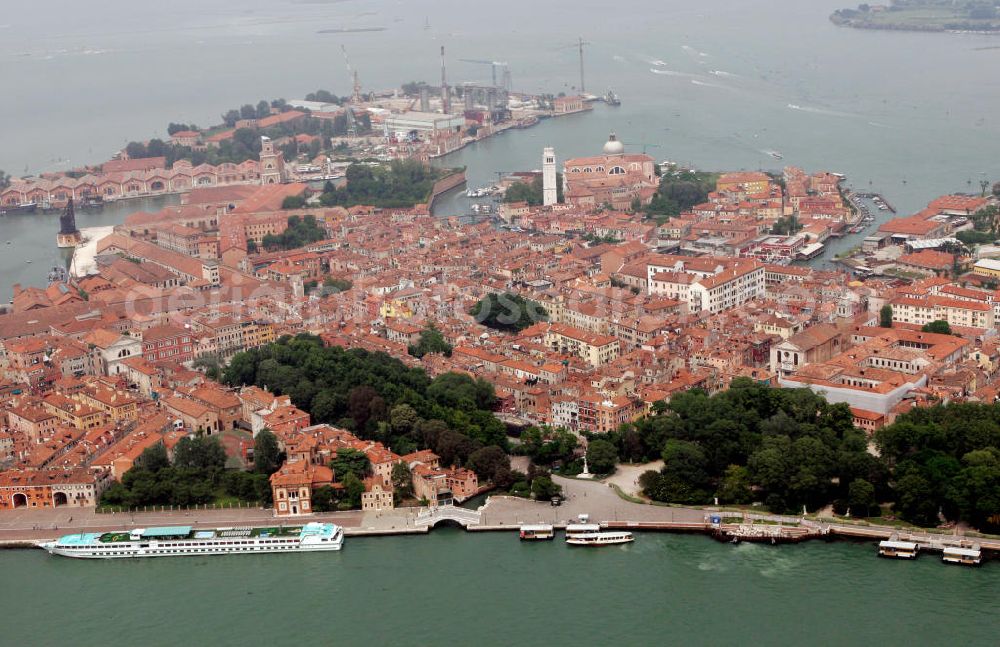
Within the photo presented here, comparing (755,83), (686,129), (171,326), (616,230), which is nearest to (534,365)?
(171,326)

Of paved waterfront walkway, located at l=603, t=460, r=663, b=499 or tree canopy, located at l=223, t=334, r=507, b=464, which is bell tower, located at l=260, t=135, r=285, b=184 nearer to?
tree canopy, located at l=223, t=334, r=507, b=464

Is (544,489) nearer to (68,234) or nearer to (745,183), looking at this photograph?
(745,183)

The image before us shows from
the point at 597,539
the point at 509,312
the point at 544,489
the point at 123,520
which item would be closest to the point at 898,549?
the point at 597,539

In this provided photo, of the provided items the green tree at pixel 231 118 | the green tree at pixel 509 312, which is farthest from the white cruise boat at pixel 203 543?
the green tree at pixel 231 118

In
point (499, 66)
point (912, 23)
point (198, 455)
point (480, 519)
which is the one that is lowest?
point (480, 519)

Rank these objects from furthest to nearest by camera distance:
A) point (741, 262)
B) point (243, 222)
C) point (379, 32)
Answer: point (379, 32) → point (243, 222) → point (741, 262)

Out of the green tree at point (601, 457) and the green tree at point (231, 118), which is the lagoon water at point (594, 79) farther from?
the green tree at point (601, 457)

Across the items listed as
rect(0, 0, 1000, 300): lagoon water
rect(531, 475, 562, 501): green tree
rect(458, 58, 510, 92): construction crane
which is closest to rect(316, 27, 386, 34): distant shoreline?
rect(0, 0, 1000, 300): lagoon water

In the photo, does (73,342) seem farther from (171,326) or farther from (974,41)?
(974,41)
